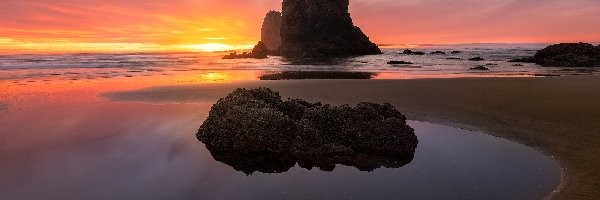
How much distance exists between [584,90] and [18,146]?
11.3m

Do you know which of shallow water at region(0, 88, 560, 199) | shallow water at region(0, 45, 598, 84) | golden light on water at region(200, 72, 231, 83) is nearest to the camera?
shallow water at region(0, 88, 560, 199)

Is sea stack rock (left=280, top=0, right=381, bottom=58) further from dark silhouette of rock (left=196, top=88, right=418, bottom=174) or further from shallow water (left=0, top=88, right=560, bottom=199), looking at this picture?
shallow water (left=0, top=88, right=560, bottom=199)

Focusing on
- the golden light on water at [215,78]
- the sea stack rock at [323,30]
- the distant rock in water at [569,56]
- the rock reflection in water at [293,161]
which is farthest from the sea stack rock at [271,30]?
the rock reflection in water at [293,161]

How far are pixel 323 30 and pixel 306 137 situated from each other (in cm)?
6305

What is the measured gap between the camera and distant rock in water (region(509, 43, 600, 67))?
29.3 meters

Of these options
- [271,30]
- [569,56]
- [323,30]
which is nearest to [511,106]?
[569,56]

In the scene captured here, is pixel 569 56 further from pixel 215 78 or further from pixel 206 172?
pixel 206 172

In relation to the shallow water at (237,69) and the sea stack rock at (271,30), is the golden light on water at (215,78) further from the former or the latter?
the sea stack rock at (271,30)

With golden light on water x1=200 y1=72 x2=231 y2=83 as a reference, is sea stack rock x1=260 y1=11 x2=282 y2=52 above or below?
above

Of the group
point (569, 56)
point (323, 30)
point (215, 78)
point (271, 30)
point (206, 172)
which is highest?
point (271, 30)

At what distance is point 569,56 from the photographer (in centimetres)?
3058

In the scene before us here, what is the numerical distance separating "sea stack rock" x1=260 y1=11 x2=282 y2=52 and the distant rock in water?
310ft

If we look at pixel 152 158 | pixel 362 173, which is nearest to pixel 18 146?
pixel 152 158

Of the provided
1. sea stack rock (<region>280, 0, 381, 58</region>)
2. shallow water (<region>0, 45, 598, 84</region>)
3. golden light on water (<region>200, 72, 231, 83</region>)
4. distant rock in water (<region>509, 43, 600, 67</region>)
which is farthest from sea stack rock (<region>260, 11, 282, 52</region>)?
golden light on water (<region>200, 72, 231, 83</region>)
